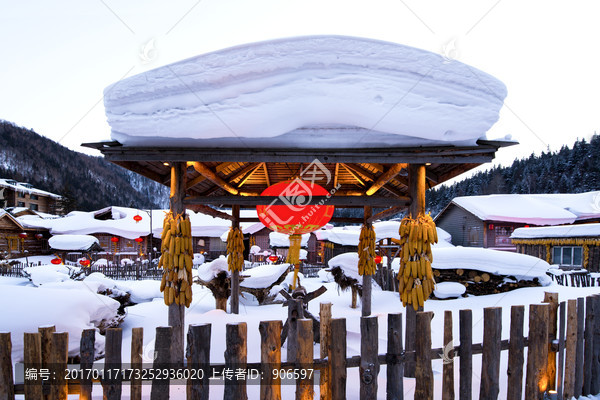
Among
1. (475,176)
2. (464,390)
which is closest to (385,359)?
(464,390)

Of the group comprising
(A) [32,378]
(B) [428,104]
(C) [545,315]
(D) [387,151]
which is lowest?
(A) [32,378]

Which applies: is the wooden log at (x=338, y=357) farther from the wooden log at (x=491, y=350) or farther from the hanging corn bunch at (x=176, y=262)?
the hanging corn bunch at (x=176, y=262)

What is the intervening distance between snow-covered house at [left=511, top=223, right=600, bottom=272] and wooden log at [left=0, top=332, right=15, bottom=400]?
877 inches

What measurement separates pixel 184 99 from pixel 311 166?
429 cm

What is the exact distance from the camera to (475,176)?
59188 mm

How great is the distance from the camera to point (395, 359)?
3113 millimetres

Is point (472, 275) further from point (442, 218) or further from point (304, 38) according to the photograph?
point (442, 218)

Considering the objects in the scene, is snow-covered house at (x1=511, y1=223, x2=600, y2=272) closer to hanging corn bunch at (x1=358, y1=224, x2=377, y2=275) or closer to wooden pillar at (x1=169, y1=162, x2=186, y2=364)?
hanging corn bunch at (x1=358, y1=224, x2=377, y2=275)

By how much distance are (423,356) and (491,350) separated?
34.8 inches

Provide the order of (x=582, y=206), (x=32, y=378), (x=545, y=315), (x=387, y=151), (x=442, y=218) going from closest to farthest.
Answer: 1. (x=32, y=378)
2. (x=545, y=315)
3. (x=387, y=151)
4. (x=582, y=206)
5. (x=442, y=218)

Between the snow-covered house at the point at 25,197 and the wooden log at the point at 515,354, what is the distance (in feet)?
160

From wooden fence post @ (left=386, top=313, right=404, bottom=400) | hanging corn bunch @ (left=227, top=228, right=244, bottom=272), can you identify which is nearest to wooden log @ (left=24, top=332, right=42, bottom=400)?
wooden fence post @ (left=386, top=313, right=404, bottom=400)

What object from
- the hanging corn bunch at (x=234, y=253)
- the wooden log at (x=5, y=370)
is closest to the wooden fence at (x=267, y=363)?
the wooden log at (x=5, y=370)

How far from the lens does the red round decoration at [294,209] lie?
5.68 metres
